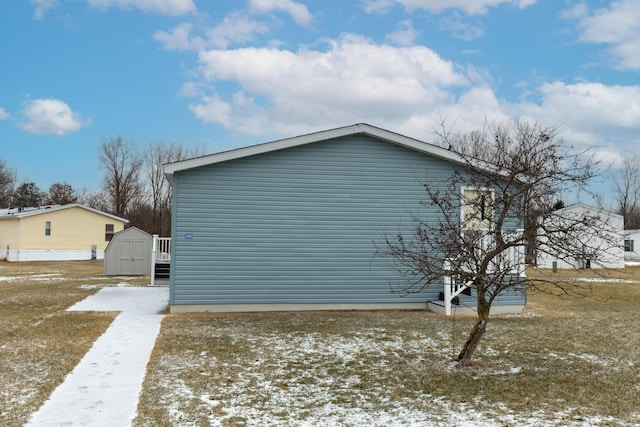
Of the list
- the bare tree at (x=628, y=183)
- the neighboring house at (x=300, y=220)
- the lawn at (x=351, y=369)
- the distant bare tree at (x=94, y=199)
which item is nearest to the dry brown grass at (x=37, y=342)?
the lawn at (x=351, y=369)

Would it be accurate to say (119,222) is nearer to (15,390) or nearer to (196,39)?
(196,39)

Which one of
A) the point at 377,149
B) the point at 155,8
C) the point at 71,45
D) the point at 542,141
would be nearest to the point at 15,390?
the point at 542,141

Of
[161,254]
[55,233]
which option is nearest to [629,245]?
[161,254]

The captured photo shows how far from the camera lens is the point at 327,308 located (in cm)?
1130

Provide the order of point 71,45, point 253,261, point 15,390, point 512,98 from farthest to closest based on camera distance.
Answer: point 512,98, point 71,45, point 253,261, point 15,390

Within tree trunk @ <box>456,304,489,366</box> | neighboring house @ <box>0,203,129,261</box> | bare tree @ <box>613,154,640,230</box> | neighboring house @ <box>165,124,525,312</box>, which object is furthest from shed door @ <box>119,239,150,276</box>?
bare tree @ <box>613,154,640,230</box>

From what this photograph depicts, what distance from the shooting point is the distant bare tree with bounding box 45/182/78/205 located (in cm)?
4972

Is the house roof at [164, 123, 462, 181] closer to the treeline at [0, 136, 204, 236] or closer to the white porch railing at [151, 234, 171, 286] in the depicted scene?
the white porch railing at [151, 234, 171, 286]

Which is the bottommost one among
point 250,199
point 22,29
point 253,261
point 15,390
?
point 15,390

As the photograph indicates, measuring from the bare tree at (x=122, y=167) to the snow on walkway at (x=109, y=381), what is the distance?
110ft

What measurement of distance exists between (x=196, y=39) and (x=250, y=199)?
5.88m

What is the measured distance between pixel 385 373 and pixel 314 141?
240 inches

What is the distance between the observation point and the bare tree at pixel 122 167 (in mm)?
42125

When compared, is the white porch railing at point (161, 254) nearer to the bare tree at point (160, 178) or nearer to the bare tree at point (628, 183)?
the bare tree at point (160, 178)
